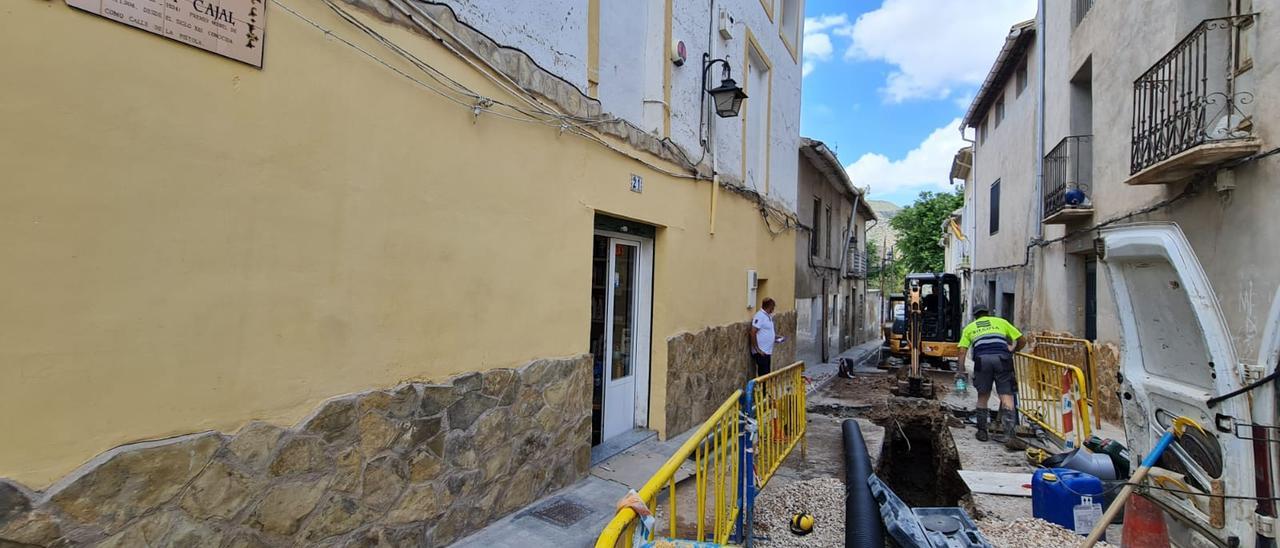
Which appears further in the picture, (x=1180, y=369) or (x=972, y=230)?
(x=972, y=230)

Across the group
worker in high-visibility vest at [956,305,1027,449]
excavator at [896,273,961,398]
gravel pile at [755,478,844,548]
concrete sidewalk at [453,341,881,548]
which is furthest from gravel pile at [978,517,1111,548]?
excavator at [896,273,961,398]

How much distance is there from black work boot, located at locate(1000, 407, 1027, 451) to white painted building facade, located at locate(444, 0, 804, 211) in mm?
4357

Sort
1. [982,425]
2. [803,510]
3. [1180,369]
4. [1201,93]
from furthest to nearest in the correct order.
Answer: [982,425]
[1201,93]
[803,510]
[1180,369]

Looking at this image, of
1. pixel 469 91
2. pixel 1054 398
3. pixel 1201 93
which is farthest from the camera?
pixel 1054 398

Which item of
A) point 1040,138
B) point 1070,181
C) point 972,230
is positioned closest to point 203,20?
point 1070,181

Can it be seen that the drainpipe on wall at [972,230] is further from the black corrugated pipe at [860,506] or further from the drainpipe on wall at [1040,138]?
the black corrugated pipe at [860,506]

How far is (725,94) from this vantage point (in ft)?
22.4

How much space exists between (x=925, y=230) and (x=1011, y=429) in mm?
27944

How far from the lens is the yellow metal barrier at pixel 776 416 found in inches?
181

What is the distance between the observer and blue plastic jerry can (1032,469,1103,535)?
4.21m

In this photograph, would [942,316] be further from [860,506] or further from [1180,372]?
[1180,372]

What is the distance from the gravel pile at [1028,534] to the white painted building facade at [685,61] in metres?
4.51

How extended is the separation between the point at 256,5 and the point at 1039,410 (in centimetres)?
847

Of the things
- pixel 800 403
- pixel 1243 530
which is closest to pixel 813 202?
pixel 800 403
